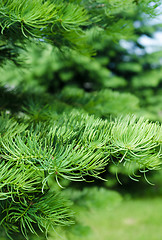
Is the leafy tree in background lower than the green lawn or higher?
higher

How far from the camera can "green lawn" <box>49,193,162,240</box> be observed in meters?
2.38

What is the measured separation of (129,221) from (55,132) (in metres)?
2.59

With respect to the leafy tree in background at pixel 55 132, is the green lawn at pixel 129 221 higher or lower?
lower

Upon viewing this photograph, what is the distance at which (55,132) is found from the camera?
1.53ft

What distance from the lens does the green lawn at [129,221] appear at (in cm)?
238

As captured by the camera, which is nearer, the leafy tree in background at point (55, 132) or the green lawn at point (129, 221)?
the leafy tree in background at point (55, 132)

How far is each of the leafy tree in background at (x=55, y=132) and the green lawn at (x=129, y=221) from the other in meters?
1.56

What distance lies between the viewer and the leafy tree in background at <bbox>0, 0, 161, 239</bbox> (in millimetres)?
385

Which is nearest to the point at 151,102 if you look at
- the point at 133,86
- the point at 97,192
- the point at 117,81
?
the point at 133,86

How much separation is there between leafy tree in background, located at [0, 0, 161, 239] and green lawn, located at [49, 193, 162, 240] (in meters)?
1.56

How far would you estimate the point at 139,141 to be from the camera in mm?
388

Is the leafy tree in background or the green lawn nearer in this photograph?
the leafy tree in background

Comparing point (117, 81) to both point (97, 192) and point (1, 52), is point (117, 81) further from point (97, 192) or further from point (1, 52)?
point (1, 52)

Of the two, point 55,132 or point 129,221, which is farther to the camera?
point 129,221
